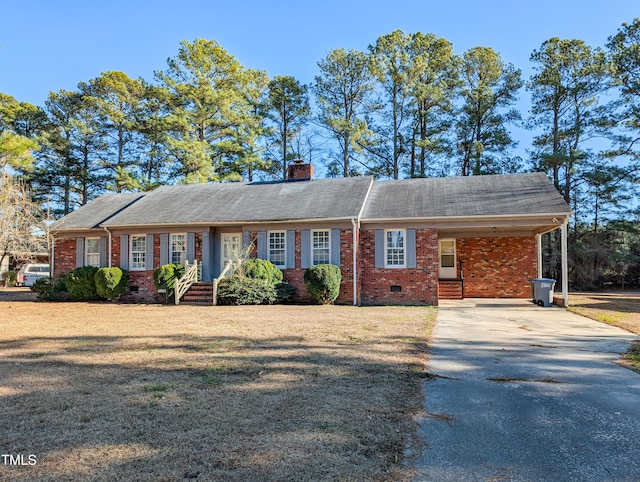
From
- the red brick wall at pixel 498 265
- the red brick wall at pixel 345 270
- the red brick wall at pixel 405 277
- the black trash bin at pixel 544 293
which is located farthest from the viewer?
the red brick wall at pixel 498 265

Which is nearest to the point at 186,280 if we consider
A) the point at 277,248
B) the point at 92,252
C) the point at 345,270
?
the point at 277,248

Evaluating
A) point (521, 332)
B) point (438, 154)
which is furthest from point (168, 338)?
point (438, 154)

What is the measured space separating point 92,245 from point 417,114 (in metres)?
21.3

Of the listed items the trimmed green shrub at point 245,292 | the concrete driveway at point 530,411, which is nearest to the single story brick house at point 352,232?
the trimmed green shrub at point 245,292

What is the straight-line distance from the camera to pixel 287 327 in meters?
8.77

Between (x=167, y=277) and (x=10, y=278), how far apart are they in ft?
61.6

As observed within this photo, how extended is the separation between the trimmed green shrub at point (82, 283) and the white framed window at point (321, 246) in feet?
28.0

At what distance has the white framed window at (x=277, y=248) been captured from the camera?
51.3 ft

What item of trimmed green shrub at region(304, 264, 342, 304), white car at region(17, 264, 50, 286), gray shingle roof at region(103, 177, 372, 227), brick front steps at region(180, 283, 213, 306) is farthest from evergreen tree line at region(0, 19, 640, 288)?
trimmed green shrub at region(304, 264, 342, 304)

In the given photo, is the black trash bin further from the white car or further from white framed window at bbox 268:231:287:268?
the white car

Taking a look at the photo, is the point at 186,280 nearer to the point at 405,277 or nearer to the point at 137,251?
the point at 137,251

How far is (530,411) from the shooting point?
3.76 meters

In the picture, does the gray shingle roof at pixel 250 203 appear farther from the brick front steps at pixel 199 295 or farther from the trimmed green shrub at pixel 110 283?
the brick front steps at pixel 199 295

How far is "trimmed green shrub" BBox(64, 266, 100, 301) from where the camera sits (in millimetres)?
16406
